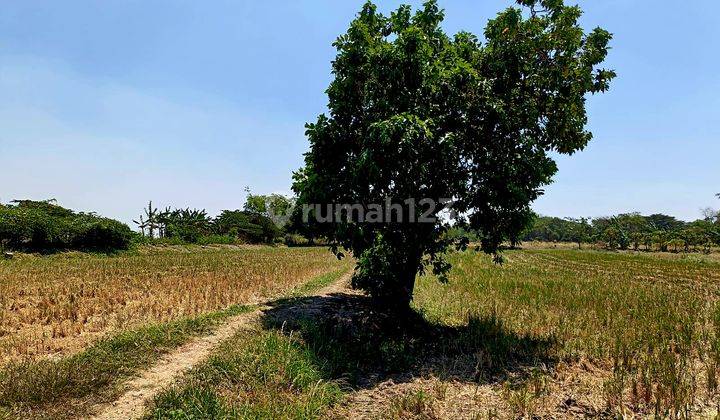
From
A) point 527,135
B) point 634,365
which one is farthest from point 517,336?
point 527,135

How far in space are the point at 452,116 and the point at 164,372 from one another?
835 cm

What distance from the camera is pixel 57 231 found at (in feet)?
93.8

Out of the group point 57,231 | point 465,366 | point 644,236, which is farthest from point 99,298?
point 644,236

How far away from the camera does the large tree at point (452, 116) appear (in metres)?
9.56

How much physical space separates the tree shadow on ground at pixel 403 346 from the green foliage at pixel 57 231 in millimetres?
24283

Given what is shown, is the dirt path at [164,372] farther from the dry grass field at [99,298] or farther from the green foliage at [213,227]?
the green foliage at [213,227]

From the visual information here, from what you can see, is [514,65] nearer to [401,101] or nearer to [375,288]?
[401,101]

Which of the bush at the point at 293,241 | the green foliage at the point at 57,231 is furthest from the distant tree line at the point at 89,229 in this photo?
the bush at the point at 293,241

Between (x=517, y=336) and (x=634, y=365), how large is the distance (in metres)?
2.68

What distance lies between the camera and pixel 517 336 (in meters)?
10.2

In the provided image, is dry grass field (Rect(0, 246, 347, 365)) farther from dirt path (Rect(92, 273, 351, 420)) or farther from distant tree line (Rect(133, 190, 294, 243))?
distant tree line (Rect(133, 190, 294, 243))

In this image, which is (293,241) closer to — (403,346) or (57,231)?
(57,231)

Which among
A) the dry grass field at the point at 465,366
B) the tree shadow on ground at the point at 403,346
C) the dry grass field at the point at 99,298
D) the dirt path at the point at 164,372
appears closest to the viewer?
the dirt path at the point at 164,372

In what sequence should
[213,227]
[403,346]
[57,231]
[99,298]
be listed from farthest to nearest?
[213,227], [57,231], [99,298], [403,346]
